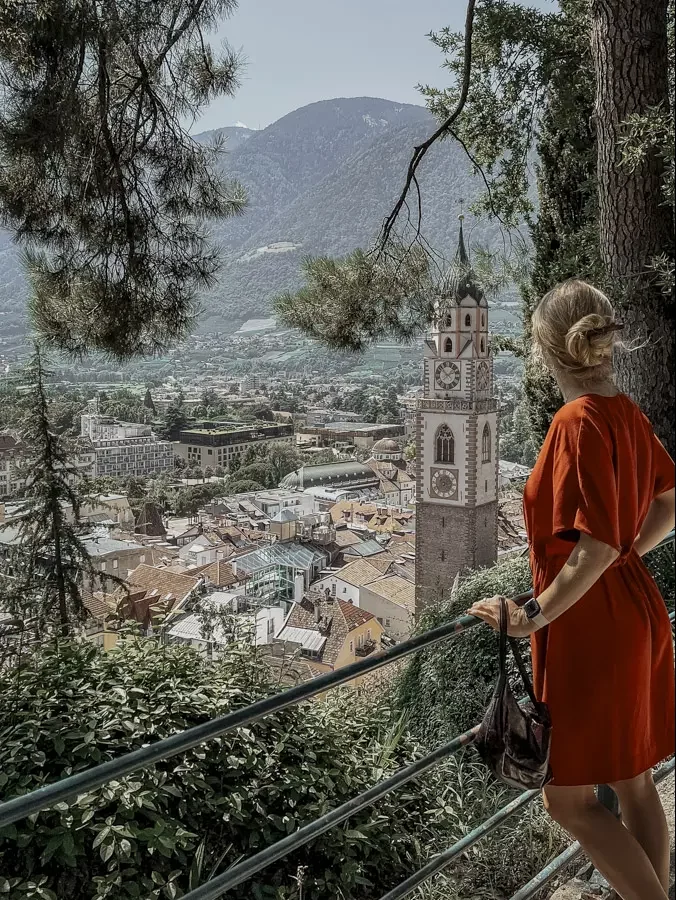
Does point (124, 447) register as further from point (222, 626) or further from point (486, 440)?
point (486, 440)

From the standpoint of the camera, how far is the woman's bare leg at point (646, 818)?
1.27 meters

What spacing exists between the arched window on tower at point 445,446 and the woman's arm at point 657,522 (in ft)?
52.1

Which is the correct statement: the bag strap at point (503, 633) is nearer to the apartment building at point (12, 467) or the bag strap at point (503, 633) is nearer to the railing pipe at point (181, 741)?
the railing pipe at point (181, 741)

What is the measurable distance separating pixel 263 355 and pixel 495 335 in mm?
5513

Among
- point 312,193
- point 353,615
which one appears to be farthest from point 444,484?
point 353,615

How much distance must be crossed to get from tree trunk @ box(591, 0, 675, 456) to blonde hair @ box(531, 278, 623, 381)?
9.69 ft

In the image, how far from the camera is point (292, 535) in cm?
1295

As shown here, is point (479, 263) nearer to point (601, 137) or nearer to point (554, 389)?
point (554, 389)

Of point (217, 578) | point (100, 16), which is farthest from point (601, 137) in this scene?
point (217, 578)

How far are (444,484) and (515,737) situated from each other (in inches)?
697

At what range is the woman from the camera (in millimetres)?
1123

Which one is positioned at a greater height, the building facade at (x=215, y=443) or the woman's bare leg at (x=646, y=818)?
the woman's bare leg at (x=646, y=818)

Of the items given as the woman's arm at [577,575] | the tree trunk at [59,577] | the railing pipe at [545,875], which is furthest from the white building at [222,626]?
the woman's arm at [577,575]

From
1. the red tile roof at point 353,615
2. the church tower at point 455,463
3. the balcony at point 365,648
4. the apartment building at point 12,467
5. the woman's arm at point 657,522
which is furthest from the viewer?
the church tower at point 455,463
